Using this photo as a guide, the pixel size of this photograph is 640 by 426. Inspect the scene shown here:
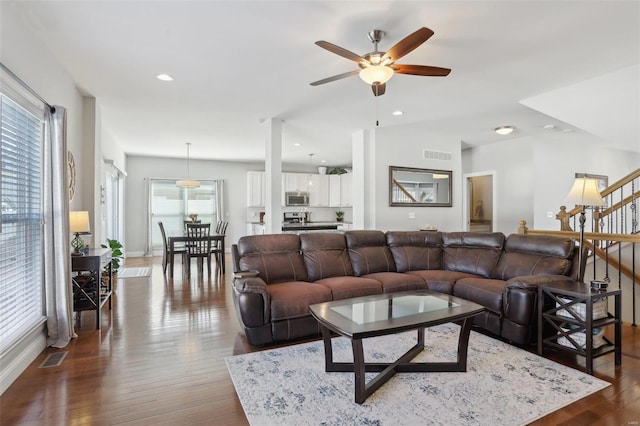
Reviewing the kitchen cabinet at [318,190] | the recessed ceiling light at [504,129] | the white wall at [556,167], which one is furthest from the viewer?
the kitchen cabinet at [318,190]

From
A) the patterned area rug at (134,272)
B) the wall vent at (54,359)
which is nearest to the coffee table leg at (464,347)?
the wall vent at (54,359)

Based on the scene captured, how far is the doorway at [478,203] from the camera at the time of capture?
7.31 meters

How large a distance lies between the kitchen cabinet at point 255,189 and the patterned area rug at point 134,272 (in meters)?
3.27

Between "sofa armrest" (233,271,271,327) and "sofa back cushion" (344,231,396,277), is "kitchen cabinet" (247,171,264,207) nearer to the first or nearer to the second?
"sofa back cushion" (344,231,396,277)

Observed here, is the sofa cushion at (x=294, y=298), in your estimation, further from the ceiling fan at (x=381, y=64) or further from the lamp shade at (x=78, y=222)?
the lamp shade at (x=78, y=222)

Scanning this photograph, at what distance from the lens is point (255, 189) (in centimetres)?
917

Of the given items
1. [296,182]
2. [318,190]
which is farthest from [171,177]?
[318,190]

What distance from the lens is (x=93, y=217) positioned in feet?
14.0

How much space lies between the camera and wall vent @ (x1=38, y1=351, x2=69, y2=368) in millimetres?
2537

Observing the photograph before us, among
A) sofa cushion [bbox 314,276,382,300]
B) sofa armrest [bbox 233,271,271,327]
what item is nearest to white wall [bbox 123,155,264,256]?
sofa cushion [bbox 314,276,382,300]

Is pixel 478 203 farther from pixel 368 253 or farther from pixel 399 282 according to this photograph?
pixel 399 282

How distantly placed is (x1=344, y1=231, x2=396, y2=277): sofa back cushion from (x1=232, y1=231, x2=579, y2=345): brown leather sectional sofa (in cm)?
1

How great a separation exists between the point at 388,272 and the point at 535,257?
5.01 feet

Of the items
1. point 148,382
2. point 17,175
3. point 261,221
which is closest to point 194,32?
point 17,175
